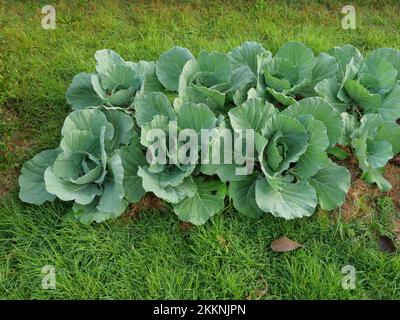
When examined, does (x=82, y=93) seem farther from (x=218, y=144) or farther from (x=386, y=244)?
(x=386, y=244)

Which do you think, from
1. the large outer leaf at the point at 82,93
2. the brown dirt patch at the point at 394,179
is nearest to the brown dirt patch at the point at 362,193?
the brown dirt patch at the point at 394,179

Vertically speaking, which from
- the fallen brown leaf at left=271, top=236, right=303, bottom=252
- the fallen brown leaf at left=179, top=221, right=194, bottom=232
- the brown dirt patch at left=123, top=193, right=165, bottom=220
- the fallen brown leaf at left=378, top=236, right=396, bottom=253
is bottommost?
the fallen brown leaf at left=378, top=236, right=396, bottom=253

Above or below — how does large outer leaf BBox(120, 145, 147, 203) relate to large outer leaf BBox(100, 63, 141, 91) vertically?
below

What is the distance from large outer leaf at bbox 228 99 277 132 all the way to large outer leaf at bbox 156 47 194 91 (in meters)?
0.61

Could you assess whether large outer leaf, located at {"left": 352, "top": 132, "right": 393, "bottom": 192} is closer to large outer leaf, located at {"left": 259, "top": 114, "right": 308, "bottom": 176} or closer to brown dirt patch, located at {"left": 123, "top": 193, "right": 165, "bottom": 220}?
large outer leaf, located at {"left": 259, "top": 114, "right": 308, "bottom": 176}

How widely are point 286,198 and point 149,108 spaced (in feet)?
3.14

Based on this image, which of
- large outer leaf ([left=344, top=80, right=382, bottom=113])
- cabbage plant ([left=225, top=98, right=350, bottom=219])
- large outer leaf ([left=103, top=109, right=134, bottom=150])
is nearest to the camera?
cabbage plant ([left=225, top=98, right=350, bottom=219])

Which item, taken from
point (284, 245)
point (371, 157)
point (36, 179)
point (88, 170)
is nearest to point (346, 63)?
point (371, 157)

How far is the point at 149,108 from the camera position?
9.62 ft

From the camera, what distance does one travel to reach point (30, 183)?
113 inches

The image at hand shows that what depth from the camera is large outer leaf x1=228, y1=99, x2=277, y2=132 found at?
9.11 feet

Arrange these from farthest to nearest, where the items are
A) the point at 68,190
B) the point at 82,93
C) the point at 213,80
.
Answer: the point at 82,93, the point at 213,80, the point at 68,190

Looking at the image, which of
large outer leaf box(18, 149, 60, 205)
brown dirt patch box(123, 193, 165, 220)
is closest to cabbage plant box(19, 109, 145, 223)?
large outer leaf box(18, 149, 60, 205)

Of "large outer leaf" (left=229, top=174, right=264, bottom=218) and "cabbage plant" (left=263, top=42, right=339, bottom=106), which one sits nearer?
"large outer leaf" (left=229, top=174, right=264, bottom=218)
